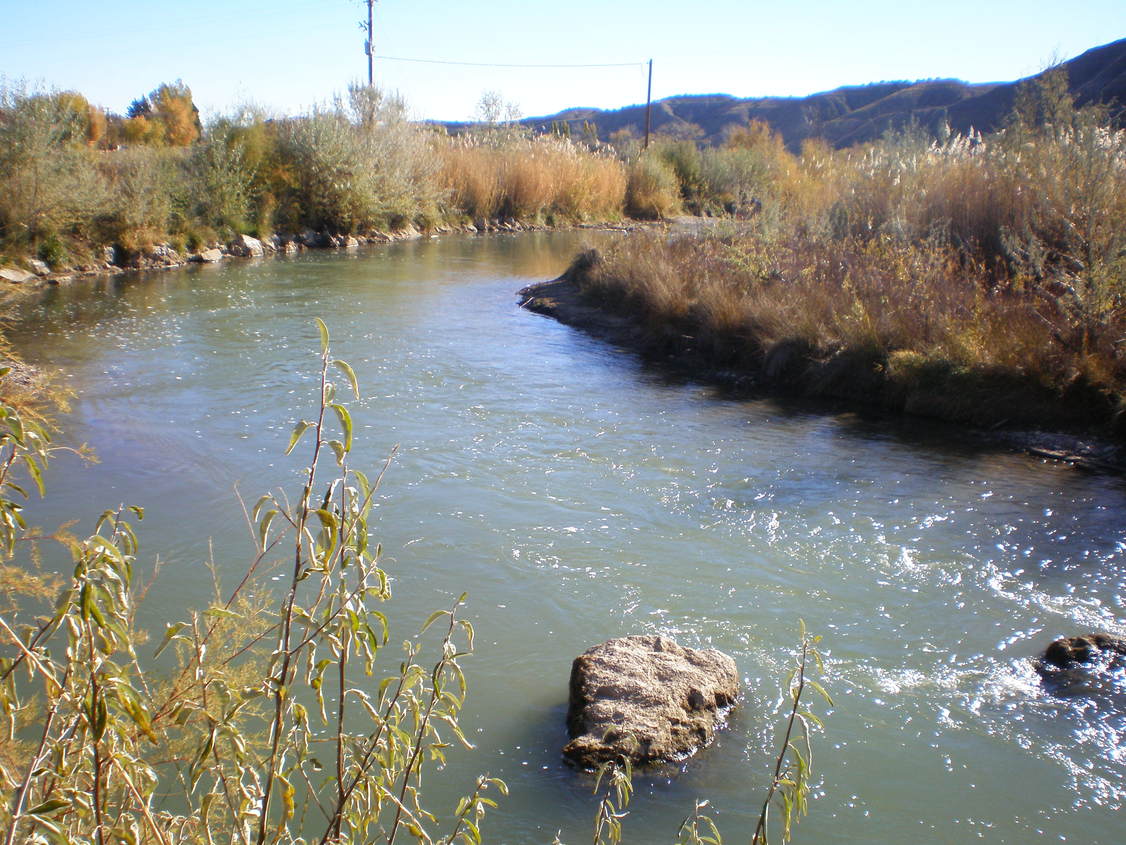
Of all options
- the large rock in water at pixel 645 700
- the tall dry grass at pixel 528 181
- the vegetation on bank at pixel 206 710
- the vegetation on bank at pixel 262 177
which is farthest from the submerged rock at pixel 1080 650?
the tall dry grass at pixel 528 181

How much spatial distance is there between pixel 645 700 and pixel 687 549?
2143 mm

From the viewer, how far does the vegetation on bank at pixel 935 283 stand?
8945 millimetres

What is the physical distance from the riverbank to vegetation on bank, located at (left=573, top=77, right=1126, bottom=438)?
2 cm

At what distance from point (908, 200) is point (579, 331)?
5.01 meters

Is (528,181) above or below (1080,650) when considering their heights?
above

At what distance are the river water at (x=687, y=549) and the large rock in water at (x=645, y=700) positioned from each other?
113 millimetres

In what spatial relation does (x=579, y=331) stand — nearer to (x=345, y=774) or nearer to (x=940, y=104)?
(x=345, y=774)

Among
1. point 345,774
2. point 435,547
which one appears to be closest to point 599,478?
point 435,547

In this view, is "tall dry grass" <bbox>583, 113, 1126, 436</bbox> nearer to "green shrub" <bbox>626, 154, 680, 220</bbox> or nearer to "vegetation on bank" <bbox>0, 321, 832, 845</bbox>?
"vegetation on bank" <bbox>0, 321, 832, 845</bbox>

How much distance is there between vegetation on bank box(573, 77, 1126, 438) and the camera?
8.95 meters

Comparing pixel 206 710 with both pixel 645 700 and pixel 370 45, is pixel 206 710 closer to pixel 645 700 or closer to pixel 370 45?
pixel 645 700

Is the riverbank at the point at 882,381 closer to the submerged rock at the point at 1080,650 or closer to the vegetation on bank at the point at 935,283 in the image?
the vegetation on bank at the point at 935,283

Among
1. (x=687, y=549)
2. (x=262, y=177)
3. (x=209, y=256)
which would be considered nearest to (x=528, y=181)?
(x=262, y=177)

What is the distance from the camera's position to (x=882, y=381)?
32.8ft
